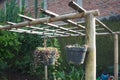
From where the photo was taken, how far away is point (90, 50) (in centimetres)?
365

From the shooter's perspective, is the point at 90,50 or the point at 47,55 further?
the point at 47,55

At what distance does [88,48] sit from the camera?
3652 mm

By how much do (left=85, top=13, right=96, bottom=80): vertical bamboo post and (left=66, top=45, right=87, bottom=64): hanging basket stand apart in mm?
86

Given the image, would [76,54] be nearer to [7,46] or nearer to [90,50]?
[90,50]

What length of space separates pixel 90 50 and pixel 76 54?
218 millimetres

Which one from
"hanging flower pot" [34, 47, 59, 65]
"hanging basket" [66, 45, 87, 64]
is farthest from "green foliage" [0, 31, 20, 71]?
"hanging basket" [66, 45, 87, 64]

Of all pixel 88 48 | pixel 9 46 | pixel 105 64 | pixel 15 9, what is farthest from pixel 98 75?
pixel 88 48

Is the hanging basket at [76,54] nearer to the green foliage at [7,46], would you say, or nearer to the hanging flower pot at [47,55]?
the hanging flower pot at [47,55]

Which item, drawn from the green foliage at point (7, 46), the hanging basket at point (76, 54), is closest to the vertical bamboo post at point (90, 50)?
the hanging basket at point (76, 54)

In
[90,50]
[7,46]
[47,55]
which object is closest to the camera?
[90,50]

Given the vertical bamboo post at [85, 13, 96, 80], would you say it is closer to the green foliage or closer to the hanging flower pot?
the hanging flower pot

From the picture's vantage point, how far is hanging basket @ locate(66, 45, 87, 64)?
3646 millimetres

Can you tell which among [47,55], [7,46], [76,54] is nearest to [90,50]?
[76,54]

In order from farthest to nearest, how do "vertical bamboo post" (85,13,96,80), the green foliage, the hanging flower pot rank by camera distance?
the green foliage, the hanging flower pot, "vertical bamboo post" (85,13,96,80)
